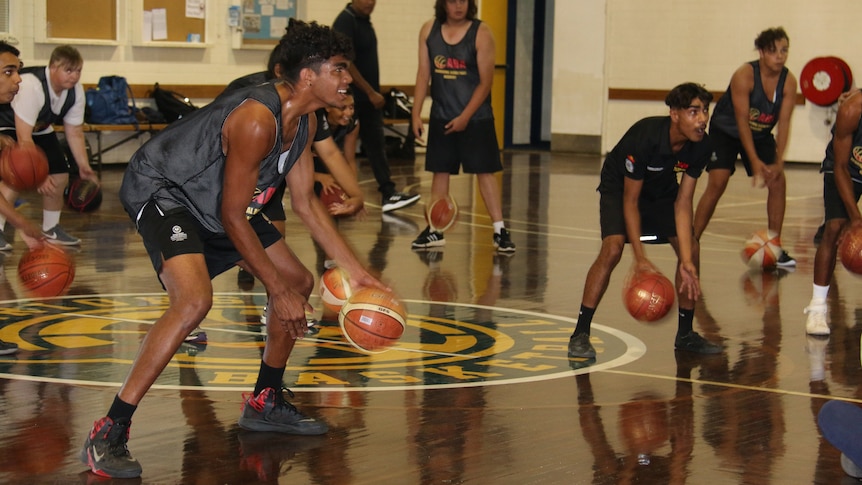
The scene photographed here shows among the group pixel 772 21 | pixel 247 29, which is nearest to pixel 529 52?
pixel 772 21

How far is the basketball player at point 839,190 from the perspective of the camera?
25.2 feet

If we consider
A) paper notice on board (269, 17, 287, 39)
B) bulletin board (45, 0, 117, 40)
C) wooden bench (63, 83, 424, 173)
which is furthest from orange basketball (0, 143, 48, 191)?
paper notice on board (269, 17, 287, 39)

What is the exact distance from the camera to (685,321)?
7.52 m

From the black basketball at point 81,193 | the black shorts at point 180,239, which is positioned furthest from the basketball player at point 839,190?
the black basketball at point 81,193

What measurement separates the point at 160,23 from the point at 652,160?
41.8 ft

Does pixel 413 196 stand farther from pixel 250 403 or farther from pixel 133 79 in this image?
pixel 250 403

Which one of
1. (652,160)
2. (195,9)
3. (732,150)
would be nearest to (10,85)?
(652,160)

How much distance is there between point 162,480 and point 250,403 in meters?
0.82

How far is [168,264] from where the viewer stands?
501 cm

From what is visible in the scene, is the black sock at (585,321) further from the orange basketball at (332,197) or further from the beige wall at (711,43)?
Result: the beige wall at (711,43)

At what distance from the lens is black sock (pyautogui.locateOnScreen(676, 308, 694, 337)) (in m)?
7.50

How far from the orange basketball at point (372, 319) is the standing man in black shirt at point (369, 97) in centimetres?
829

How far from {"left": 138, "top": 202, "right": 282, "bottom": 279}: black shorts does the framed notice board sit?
1262 cm

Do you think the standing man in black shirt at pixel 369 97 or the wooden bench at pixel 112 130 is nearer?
the standing man in black shirt at pixel 369 97
